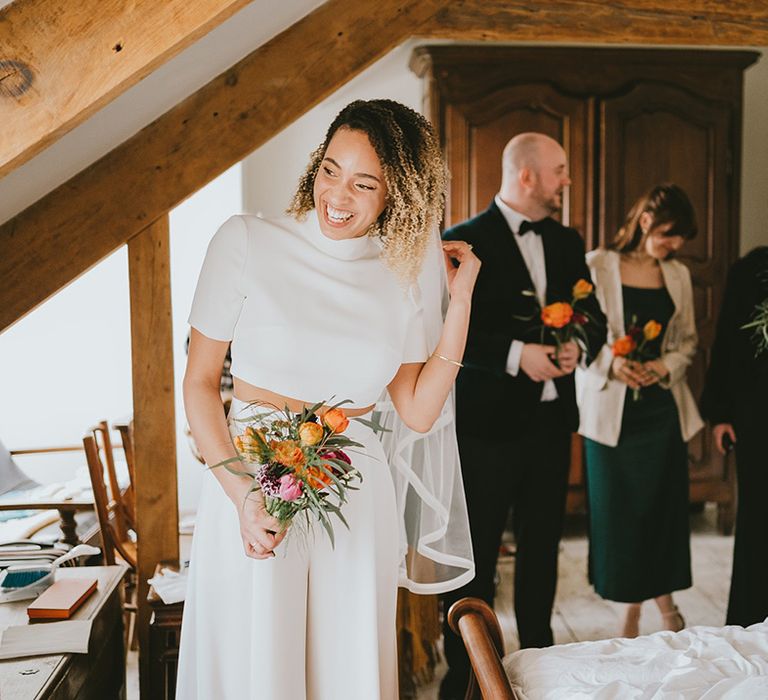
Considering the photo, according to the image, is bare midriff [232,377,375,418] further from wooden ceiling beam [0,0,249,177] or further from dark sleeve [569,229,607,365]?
dark sleeve [569,229,607,365]

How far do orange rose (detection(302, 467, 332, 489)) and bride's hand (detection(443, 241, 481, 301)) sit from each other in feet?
1.97

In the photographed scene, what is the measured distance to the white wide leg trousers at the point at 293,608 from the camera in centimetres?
191


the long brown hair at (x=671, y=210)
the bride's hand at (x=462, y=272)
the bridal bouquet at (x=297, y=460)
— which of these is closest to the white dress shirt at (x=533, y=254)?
the long brown hair at (x=671, y=210)

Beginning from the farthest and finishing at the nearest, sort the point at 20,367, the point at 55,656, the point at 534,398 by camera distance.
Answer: the point at 20,367, the point at 534,398, the point at 55,656

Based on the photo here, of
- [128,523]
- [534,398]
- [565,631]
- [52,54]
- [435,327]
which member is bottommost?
[565,631]

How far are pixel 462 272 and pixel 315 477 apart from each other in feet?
2.25

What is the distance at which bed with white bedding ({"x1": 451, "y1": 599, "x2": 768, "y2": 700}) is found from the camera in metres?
1.64

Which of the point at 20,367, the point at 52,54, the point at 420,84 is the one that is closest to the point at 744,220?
the point at 420,84

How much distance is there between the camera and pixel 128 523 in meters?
3.84

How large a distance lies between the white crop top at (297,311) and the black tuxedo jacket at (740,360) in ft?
5.56

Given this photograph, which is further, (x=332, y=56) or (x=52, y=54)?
(x=332, y=56)

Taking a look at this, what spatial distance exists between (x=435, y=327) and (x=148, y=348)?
973mm

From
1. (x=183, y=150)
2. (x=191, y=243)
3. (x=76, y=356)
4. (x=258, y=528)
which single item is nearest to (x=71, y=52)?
(x=258, y=528)

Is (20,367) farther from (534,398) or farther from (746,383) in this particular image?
(746,383)
